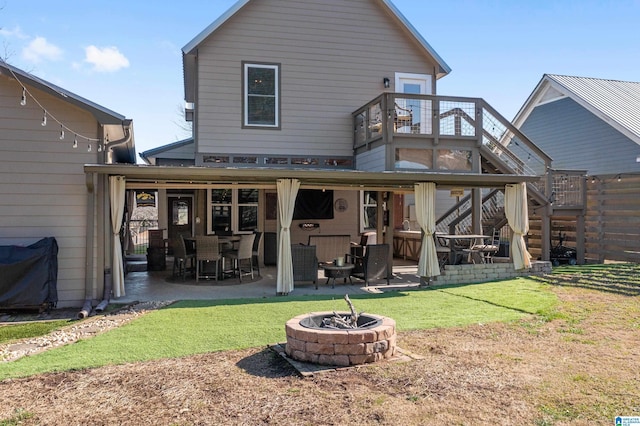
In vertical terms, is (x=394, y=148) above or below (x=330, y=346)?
above

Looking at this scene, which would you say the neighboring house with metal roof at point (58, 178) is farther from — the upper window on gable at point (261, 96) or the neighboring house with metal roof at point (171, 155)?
the neighboring house with metal roof at point (171, 155)

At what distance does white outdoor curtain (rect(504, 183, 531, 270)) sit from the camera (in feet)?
34.1

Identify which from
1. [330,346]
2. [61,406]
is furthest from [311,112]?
[61,406]

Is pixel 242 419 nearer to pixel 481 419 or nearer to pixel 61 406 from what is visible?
pixel 61 406

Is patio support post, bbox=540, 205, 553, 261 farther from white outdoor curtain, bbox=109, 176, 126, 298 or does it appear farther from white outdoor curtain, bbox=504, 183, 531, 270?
white outdoor curtain, bbox=109, 176, 126, 298

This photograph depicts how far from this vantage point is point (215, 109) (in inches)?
435

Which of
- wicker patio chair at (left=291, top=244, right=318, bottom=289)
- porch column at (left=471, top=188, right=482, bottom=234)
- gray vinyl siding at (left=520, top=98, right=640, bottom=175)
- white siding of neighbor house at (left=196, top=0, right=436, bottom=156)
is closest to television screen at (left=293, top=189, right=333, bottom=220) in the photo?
white siding of neighbor house at (left=196, top=0, right=436, bottom=156)

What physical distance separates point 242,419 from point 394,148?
7.58 m

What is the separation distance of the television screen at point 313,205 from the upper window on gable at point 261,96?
2.10m

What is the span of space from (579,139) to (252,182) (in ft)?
47.2

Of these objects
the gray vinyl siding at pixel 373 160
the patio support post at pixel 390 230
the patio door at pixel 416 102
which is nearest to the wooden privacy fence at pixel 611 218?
the patio door at pixel 416 102

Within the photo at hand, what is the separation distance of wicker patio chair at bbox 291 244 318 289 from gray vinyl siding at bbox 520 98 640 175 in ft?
42.6

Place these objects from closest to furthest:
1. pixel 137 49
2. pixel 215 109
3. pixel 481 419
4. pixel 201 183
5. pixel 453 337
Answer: pixel 481 419 → pixel 453 337 → pixel 201 183 → pixel 215 109 → pixel 137 49

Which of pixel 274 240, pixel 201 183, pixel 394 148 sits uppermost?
pixel 394 148
